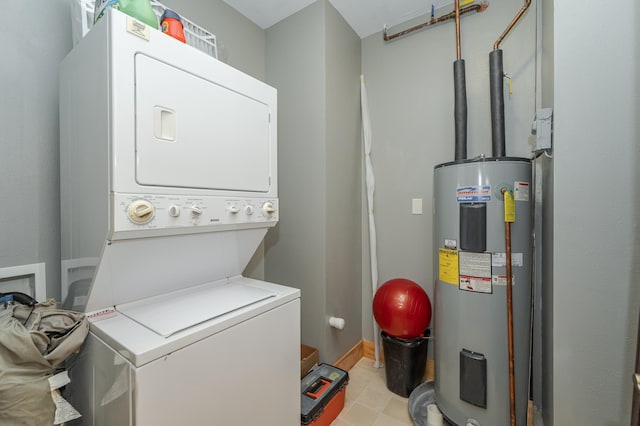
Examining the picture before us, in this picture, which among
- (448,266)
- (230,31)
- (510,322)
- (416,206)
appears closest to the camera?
(510,322)

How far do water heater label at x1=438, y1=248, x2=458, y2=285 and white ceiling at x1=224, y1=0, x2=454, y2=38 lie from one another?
186cm

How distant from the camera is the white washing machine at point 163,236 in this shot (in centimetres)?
90

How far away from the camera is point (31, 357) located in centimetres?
85

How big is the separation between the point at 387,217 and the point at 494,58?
1311 mm

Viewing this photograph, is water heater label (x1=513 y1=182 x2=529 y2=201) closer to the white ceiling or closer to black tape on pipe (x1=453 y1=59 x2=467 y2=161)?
black tape on pipe (x1=453 y1=59 x2=467 y2=161)

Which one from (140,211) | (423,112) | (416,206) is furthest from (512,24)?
(140,211)

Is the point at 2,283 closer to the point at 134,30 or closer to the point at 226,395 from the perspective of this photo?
the point at 226,395

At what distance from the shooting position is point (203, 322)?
3.33 feet

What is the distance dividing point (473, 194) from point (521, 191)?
0.79ft

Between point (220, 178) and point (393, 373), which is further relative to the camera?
point (393, 373)

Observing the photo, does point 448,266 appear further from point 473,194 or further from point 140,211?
point 140,211

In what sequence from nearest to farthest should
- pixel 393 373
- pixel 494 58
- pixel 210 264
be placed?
1. pixel 210 264
2. pixel 494 58
3. pixel 393 373

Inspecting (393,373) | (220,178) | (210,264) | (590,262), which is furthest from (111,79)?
(393,373)

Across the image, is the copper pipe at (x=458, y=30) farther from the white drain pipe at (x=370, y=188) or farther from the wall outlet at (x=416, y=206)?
the wall outlet at (x=416, y=206)
